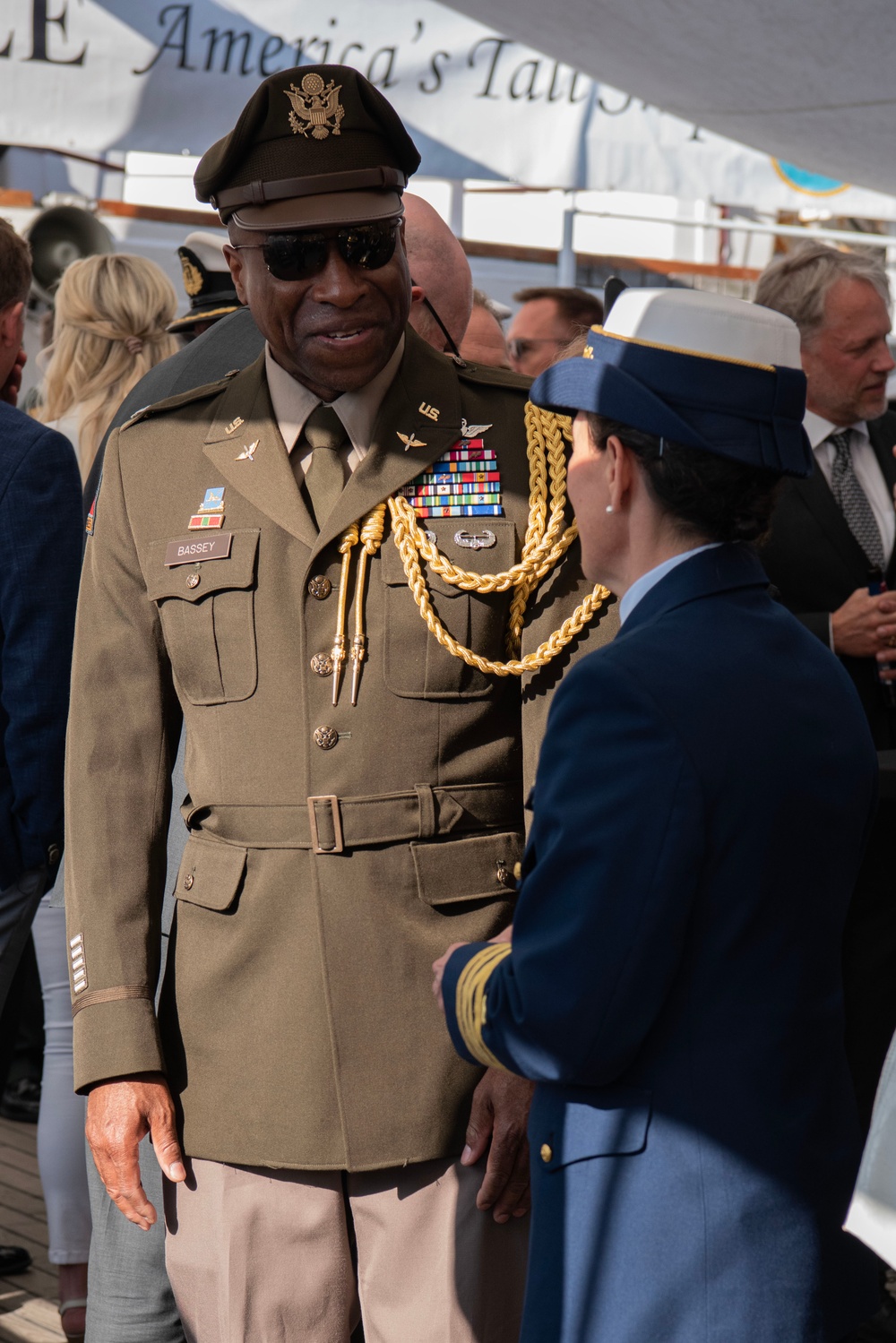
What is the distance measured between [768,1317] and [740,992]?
31cm

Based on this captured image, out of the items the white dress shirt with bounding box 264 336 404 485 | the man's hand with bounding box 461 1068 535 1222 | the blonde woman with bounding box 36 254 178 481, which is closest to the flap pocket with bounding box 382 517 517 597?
the white dress shirt with bounding box 264 336 404 485

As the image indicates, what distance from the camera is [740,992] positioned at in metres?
1.46

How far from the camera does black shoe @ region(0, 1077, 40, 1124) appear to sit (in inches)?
193

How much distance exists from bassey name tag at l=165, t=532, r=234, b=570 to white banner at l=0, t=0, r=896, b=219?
2483 mm

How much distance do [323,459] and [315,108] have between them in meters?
0.43

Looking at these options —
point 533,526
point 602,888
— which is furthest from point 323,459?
point 602,888

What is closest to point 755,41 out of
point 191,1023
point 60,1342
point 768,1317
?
point 191,1023

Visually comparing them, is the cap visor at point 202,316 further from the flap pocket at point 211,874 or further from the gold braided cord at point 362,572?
the flap pocket at point 211,874

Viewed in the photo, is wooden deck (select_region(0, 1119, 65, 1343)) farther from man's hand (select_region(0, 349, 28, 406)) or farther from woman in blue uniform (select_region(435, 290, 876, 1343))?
woman in blue uniform (select_region(435, 290, 876, 1343))

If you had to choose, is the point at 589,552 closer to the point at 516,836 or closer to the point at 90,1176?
the point at 516,836

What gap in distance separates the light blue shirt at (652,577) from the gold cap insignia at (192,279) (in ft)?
6.73

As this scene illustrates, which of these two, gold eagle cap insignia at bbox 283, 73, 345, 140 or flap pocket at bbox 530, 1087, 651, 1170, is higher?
gold eagle cap insignia at bbox 283, 73, 345, 140

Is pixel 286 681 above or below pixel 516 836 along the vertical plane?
above

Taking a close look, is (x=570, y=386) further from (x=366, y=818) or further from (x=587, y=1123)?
(x=587, y=1123)
